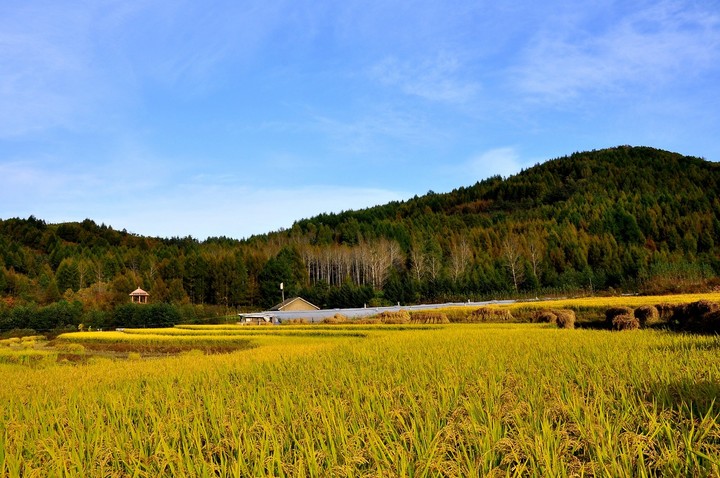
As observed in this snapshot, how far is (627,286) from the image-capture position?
43.5 meters

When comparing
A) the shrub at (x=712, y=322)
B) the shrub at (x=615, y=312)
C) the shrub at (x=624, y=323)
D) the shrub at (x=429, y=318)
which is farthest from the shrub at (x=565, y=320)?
the shrub at (x=429, y=318)

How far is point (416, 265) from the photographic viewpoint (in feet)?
214

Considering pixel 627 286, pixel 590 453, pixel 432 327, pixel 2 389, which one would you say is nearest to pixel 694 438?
pixel 590 453

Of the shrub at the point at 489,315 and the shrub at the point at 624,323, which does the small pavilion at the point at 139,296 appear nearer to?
the shrub at the point at 489,315

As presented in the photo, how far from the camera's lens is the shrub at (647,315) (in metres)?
17.2

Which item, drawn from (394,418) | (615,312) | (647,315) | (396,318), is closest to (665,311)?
(647,315)

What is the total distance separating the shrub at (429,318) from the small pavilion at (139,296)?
1709 inches

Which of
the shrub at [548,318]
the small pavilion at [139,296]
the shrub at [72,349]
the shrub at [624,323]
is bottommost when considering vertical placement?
the shrub at [72,349]

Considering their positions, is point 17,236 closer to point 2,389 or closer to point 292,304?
point 292,304

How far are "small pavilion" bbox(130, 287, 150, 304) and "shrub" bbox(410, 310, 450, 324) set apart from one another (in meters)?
43.4

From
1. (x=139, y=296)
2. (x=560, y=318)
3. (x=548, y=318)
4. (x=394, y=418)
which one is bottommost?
(x=548, y=318)

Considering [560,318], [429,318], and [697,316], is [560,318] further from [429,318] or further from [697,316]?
[429,318]

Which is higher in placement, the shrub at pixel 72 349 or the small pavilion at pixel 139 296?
the small pavilion at pixel 139 296

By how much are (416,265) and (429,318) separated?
128 feet
